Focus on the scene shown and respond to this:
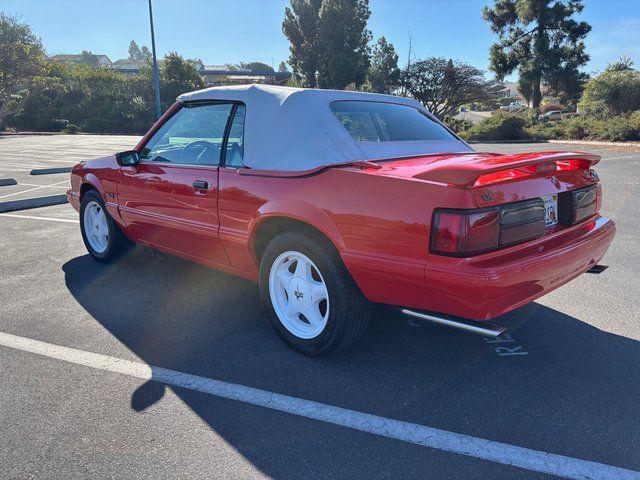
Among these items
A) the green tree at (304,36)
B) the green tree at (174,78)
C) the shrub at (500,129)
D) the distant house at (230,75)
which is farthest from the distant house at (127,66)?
the shrub at (500,129)

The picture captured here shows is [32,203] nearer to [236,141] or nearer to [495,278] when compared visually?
[236,141]

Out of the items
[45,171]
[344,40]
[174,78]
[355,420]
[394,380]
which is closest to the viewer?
[355,420]

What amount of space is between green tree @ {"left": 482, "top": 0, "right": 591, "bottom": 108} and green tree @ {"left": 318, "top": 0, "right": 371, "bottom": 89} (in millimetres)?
11329

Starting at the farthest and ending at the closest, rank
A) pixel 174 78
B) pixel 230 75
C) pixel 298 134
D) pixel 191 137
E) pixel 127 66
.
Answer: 1. pixel 127 66
2. pixel 230 75
3. pixel 174 78
4. pixel 191 137
5. pixel 298 134

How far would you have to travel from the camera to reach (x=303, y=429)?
2.26 metres

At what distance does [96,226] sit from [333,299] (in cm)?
321

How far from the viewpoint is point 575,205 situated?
2.86 metres

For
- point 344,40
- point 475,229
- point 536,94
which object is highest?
point 344,40

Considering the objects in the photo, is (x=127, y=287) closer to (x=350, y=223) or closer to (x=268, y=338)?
(x=268, y=338)

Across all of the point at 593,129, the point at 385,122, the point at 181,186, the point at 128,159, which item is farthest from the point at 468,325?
the point at 593,129

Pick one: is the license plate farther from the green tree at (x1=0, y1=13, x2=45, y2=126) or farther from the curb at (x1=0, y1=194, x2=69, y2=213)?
the green tree at (x1=0, y1=13, x2=45, y2=126)

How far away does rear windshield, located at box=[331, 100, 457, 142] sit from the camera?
321cm

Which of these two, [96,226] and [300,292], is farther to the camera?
[96,226]

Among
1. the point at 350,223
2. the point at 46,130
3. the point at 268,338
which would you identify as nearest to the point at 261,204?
the point at 350,223
